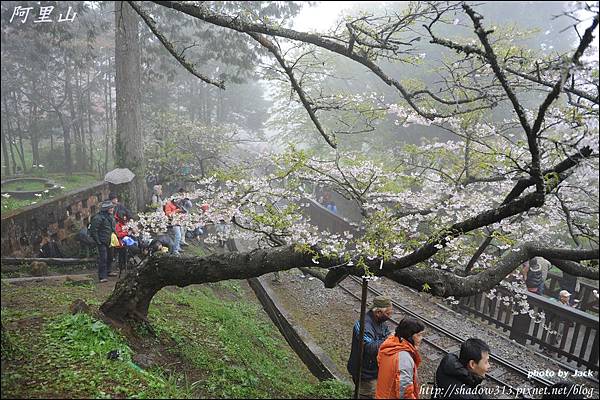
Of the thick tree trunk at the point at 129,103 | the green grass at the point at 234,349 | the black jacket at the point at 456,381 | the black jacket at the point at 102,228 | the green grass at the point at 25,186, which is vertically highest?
the thick tree trunk at the point at 129,103

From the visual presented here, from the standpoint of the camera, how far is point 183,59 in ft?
16.9

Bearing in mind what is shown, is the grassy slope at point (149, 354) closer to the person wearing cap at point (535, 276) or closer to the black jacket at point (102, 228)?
the black jacket at point (102, 228)

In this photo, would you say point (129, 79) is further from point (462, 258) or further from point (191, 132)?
point (462, 258)

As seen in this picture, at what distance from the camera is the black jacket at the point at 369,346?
4332mm

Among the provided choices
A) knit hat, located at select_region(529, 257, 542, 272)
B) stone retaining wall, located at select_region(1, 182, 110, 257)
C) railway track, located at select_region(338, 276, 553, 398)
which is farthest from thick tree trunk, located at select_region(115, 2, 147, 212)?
knit hat, located at select_region(529, 257, 542, 272)

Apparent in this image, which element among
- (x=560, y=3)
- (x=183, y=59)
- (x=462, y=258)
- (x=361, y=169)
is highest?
(x=560, y=3)

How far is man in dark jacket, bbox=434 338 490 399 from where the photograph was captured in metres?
3.27

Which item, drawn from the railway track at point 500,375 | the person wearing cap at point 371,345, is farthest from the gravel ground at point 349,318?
the person wearing cap at point 371,345

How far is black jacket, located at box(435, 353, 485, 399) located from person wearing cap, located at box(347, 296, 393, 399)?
101 cm

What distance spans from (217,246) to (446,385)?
1264cm

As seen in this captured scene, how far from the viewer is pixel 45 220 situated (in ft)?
31.4

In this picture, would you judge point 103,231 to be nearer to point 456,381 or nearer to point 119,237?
point 119,237

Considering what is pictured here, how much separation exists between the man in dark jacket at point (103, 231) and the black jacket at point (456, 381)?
729 cm

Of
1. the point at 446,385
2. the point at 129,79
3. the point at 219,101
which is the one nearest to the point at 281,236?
the point at 446,385
